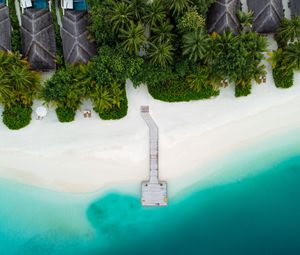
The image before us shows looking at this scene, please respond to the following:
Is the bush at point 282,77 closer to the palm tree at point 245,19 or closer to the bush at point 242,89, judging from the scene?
the bush at point 242,89

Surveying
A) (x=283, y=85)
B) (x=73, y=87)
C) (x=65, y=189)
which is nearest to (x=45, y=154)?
(x=65, y=189)

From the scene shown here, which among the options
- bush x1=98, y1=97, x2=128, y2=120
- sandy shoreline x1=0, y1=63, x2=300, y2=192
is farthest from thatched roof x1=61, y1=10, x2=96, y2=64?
bush x1=98, y1=97, x2=128, y2=120

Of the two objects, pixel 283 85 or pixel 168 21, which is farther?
pixel 283 85

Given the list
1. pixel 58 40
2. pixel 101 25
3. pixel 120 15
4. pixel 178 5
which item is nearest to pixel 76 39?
pixel 58 40

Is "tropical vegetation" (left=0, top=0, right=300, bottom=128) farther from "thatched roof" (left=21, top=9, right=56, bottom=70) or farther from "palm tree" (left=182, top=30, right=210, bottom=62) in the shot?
"thatched roof" (left=21, top=9, right=56, bottom=70)

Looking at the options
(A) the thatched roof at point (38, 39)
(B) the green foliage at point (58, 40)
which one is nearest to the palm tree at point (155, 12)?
(B) the green foliage at point (58, 40)

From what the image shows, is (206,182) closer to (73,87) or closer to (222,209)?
(222,209)
